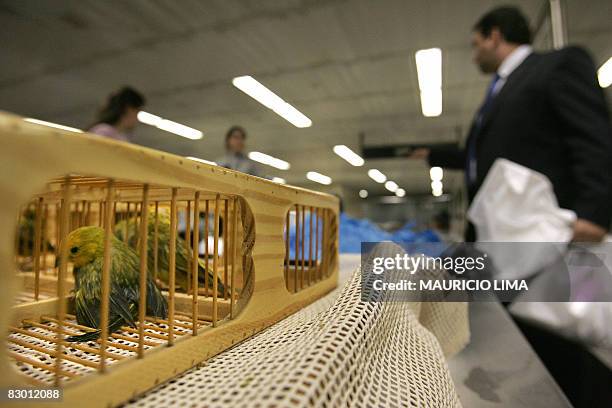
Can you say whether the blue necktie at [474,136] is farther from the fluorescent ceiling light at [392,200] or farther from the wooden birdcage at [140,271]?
the fluorescent ceiling light at [392,200]

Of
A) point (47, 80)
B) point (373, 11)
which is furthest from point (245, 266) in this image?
point (47, 80)

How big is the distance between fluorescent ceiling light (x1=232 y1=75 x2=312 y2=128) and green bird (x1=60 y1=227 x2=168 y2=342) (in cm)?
322

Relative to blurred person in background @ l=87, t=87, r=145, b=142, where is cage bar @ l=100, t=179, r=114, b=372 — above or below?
below

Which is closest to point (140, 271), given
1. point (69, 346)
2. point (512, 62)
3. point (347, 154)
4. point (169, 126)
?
point (69, 346)

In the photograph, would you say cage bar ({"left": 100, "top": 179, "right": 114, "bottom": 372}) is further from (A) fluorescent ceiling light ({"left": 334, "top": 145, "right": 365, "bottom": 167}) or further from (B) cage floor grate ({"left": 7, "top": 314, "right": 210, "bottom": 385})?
(A) fluorescent ceiling light ({"left": 334, "top": 145, "right": 365, "bottom": 167})

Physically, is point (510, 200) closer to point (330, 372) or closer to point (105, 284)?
point (330, 372)

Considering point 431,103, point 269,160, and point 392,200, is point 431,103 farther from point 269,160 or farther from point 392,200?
point 392,200

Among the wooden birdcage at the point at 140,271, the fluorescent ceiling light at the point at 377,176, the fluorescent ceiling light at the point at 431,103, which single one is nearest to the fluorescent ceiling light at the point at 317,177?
the fluorescent ceiling light at the point at 377,176

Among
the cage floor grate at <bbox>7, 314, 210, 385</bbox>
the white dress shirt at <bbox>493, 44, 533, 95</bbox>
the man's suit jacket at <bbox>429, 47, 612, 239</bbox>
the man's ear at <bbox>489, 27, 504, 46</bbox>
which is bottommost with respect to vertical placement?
the cage floor grate at <bbox>7, 314, 210, 385</bbox>

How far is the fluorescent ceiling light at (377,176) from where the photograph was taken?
8938 millimetres

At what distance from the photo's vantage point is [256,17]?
2.37 meters

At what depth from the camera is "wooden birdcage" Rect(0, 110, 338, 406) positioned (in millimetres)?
196

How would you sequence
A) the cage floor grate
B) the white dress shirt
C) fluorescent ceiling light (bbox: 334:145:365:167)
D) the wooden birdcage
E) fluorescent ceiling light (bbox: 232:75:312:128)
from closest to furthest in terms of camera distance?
the wooden birdcage, the cage floor grate, the white dress shirt, fluorescent ceiling light (bbox: 232:75:312:128), fluorescent ceiling light (bbox: 334:145:365:167)

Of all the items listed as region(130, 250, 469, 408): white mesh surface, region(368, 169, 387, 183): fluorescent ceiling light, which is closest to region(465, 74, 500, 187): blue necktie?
region(130, 250, 469, 408): white mesh surface
